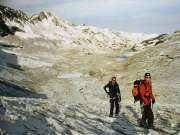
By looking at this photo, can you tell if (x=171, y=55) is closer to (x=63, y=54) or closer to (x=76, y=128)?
(x=63, y=54)

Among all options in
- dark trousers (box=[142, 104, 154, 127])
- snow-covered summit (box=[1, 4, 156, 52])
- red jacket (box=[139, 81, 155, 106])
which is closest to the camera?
red jacket (box=[139, 81, 155, 106])

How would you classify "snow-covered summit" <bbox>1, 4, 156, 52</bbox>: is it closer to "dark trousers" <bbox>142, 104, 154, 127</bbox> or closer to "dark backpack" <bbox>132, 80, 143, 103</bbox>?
"dark trousers" <bbox>142, 104, 154, 127</bbox>

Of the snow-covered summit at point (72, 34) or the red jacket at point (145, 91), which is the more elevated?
the snow-covered summit at point (72, 34)

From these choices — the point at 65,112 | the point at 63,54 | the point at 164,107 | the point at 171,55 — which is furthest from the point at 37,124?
the point at 63,54

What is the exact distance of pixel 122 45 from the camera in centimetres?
12331

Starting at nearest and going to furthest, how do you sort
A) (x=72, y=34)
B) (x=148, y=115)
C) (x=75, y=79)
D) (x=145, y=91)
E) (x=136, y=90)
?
(x=145, y=91) → (x=136, y=90) → (x=148, y=115) → (x=75, y=79) → (x=72, y=34)

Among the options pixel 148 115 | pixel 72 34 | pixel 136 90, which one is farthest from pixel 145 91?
pixel 72 34

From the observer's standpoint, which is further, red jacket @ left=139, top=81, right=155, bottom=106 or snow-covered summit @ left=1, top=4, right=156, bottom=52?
snow-covered summit @ left=1, top=4, right=156, bottom=52

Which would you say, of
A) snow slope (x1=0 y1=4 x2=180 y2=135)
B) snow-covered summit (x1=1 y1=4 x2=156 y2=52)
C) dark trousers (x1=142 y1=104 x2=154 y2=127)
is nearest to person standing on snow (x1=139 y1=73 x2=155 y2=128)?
dark trousers (x1=142 y1=104 x2=154 y2=127)

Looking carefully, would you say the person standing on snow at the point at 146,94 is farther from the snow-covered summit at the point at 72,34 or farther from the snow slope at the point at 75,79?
the snow-covered summit at the point at 72,34

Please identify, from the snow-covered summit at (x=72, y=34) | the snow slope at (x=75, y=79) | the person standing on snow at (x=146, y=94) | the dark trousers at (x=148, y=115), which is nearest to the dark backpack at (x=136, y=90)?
the person standing on snow at (x=146, y=94)

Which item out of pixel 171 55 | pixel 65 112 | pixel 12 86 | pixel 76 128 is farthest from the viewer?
pixel 171 55

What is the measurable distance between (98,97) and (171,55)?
19083 millimetres

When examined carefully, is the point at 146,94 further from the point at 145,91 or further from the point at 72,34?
the point at 72,34
